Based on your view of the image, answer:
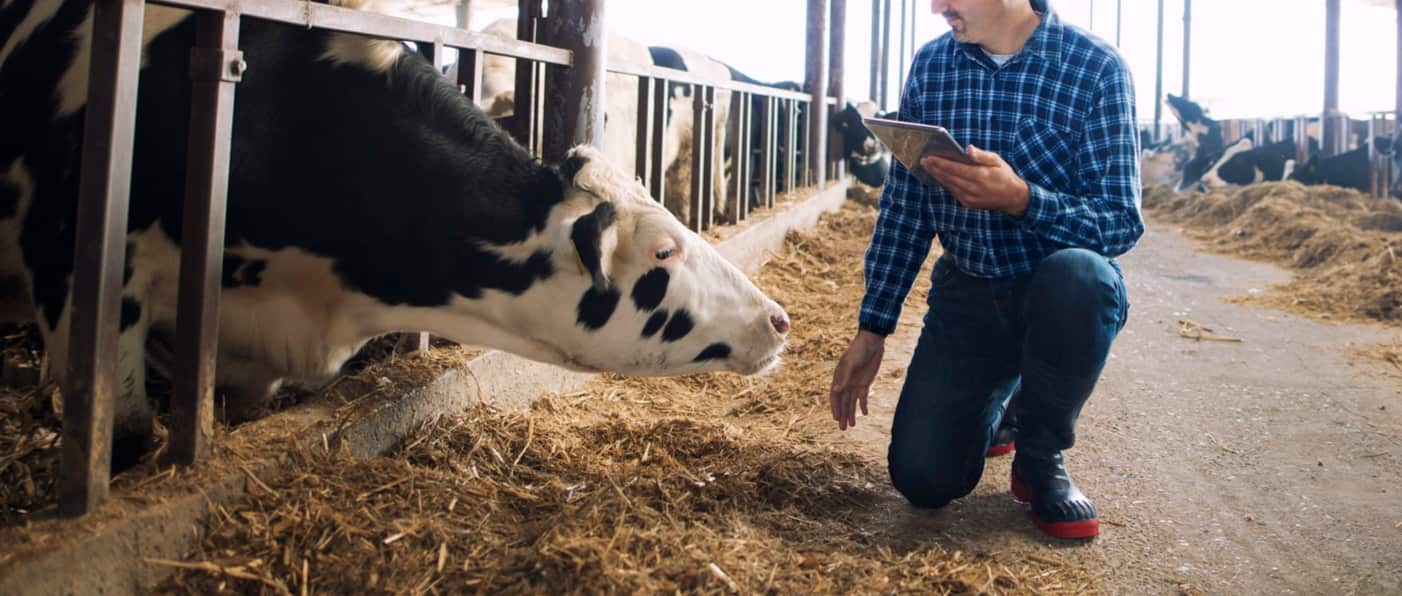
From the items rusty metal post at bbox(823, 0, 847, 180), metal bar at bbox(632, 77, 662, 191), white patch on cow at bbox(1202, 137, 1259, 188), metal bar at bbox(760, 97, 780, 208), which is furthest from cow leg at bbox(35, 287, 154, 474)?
white patch on cow at bbox(1202, 137, 1259, 188)

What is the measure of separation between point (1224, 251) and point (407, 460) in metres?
9.18

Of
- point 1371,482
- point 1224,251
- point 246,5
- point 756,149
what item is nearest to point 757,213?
point 756,149

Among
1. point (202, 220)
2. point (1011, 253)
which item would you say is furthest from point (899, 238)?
point (202, 220)

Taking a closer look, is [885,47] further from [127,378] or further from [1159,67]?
[127,378]

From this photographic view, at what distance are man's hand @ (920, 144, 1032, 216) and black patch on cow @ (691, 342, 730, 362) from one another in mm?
676

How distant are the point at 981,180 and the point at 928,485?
78cm

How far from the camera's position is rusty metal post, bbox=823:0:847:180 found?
38.5 ft

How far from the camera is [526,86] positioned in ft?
12.7

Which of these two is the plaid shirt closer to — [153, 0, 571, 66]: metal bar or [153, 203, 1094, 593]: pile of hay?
[153, 203, 1094, 593]: pile of hay

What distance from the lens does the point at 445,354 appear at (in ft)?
11.1

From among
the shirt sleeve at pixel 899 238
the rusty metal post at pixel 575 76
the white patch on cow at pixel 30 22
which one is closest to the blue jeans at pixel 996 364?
the shirt sleeve at pixel 899 238

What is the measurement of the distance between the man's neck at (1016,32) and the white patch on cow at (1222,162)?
17004mm

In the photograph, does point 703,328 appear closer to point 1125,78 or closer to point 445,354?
point 445,354

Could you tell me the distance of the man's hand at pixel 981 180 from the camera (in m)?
2.51
